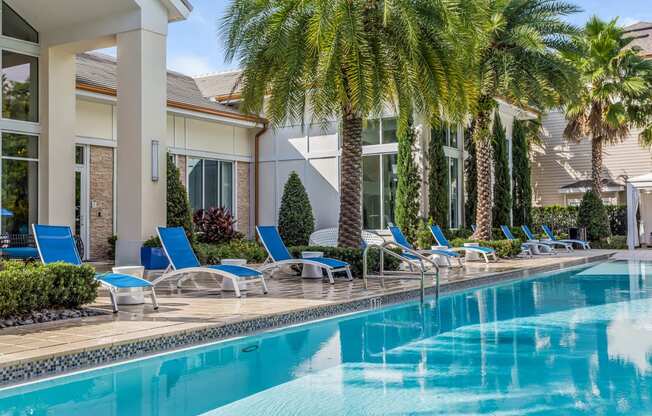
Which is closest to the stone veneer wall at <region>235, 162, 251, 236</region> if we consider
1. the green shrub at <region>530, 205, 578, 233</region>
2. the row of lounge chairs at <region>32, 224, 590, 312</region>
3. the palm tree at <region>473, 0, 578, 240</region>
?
the palm tree at <region>473, 0, 578, 240</region>

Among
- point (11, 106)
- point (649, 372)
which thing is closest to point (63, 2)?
point (11, 106)

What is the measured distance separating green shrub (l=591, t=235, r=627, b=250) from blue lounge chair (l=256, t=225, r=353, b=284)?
17.4 metres

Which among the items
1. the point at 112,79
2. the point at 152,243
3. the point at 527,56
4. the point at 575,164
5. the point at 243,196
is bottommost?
the point at 152,243

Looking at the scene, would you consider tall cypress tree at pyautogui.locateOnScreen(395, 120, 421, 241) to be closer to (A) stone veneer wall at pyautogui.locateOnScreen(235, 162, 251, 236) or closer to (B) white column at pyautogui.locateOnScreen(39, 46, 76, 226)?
(A) stone veneer wall at pyautogui.locateOnScreen(235, 162, 251, 236)

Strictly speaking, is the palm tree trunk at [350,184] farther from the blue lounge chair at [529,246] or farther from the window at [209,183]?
the blue lounge chair at [529,246]

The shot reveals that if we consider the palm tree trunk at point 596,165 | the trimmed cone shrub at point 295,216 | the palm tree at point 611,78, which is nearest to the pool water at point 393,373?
the trimmed cone shrub at point 295,216

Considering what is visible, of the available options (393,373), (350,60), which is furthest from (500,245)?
(393,373)

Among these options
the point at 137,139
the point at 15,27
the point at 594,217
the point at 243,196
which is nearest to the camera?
the point at 137,139

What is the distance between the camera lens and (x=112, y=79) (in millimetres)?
19375

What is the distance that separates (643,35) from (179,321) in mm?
33325

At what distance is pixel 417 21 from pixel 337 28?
1655 mm

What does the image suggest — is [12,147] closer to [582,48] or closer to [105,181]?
[105,181]

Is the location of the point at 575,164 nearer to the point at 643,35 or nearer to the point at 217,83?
the point at 643,35

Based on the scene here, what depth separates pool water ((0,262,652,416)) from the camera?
5332 mm
